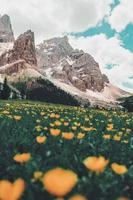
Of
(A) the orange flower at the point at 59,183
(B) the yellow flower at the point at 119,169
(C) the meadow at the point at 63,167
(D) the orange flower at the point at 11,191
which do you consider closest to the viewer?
(A) the orange flower at the point at 59,183

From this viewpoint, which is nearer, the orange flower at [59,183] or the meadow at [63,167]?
the orange flower at [59,183]

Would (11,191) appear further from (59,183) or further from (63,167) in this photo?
(63,167)

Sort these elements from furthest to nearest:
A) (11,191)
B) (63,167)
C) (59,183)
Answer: (63,167)
(11,191)
(59,183)

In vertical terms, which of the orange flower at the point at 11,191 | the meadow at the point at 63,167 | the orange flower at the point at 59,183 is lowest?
the meadow at the point at 63,167

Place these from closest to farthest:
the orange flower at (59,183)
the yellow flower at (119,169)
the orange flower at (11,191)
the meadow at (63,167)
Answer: the orange flower at (59,183) < the orange flower at (11,191) < the meadow at (63,167) < the yellow flower at (119,169)

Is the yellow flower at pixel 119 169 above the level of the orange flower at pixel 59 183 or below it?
below

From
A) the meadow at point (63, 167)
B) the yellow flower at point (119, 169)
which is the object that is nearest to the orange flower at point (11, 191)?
the meadow at point (63, 167)

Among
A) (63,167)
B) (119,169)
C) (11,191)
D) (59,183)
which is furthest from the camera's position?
(63,167)

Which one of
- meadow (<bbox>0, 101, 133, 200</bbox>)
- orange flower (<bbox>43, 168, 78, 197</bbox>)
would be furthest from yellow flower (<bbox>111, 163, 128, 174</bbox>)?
orange flower (<bbox>43, 168, 78, 197</bbox>)

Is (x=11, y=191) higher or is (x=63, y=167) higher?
(x=11, y=191)

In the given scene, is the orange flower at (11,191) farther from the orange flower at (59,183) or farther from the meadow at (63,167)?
the orange flower at (59,183)

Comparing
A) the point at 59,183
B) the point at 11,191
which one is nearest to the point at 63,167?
the point at 11,191
